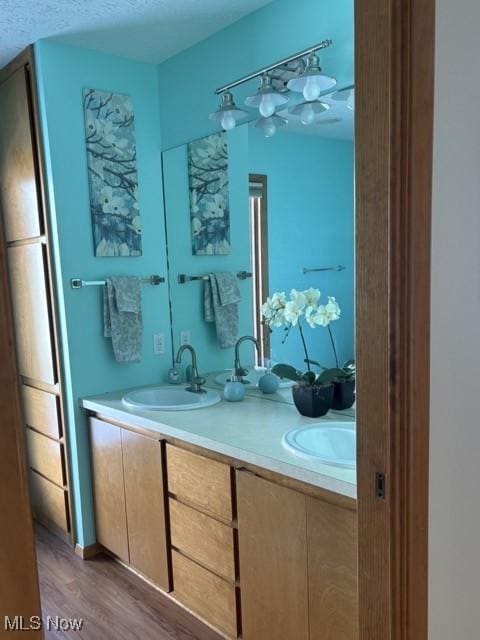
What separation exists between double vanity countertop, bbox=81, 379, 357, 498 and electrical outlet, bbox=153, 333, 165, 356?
0.31 metres

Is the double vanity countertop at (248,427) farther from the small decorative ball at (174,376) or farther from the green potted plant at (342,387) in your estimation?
the small decorative ball at (174,376)

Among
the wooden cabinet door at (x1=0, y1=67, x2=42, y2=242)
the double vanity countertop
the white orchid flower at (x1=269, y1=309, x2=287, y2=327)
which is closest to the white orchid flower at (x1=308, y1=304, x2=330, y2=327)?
the white orchid flower at (x1=269, y1=309, x2=287, y2=327)

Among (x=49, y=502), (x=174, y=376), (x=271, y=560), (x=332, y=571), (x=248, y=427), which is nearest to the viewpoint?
(x=332, y=571)

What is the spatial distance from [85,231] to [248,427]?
1.29 meters

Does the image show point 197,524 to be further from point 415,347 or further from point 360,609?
point 415,347

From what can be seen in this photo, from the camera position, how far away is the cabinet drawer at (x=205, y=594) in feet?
5.91

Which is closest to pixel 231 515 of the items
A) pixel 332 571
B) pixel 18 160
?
pixel 332 571

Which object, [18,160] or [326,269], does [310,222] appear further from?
[18,160]

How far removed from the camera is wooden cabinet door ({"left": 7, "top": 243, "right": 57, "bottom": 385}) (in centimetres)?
255

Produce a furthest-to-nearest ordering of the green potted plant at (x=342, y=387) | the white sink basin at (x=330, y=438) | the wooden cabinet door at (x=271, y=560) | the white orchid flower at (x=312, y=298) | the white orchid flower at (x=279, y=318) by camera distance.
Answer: the white orchid flower at (x=279, y=318), the white orchid flower at (x=312, y=298), the green potted plant at (x=342, y=387), the white sink basin at (x=330, y=438), the wooden cabinet door at (x=271, y=560)

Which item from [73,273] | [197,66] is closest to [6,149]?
[73,273]

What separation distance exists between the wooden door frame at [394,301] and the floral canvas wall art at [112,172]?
1768mm

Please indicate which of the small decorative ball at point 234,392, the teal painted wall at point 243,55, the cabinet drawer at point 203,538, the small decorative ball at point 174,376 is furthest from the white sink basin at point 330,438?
the teal painted wall at point 243,55

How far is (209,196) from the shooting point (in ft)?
8.74
